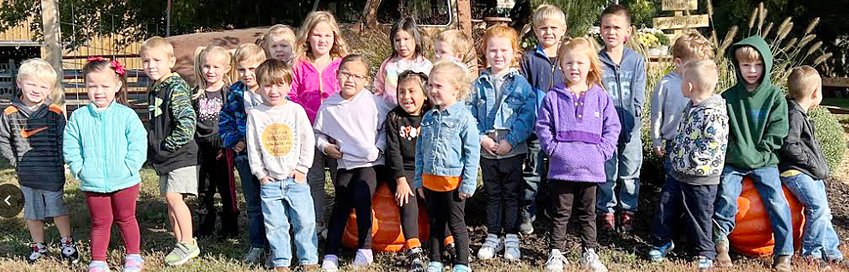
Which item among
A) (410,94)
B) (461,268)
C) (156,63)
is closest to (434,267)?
(461,268)

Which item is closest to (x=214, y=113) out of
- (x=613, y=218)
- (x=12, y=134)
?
(x=12, y=134)

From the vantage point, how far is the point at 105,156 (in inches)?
177

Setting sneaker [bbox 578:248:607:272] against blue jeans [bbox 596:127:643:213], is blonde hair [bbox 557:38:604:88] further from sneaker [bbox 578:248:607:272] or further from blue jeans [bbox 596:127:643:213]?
sneaker [bbox 578:248:607:272]

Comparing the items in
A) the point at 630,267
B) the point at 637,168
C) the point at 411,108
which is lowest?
the point at 630,267

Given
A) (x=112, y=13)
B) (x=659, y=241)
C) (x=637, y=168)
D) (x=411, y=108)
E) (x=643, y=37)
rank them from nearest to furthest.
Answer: (x=411, y=108) → (x=659, y=241) → (x=637, y=168) → (x=643, y=37) → (x=112, y=13)

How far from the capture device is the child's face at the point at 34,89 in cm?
478

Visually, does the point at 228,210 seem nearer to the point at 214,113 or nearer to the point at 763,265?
the point at 214,113

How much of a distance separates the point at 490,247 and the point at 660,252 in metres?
1.03

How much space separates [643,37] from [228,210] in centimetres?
652

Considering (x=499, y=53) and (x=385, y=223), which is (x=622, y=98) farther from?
(x=385, y=223)

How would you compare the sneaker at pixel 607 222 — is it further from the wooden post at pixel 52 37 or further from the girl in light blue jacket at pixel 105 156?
the wooden post at pixel 52 37

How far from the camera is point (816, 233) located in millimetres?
4691

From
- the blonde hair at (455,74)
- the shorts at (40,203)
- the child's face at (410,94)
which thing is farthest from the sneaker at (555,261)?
the shorts at (40,203)

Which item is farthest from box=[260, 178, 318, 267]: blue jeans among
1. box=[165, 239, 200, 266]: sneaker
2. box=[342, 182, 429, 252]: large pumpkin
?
box=[165, 239, 200, 266]: sneaker
